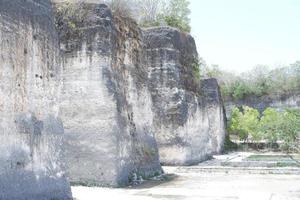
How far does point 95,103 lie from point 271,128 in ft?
54.6

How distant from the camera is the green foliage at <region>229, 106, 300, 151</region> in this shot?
24925 mm

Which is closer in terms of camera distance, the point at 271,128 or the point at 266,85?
the point at 271,128

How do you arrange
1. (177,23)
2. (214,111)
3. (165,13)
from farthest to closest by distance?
1. (214,111)
2. (165,13)
3. (177,23)

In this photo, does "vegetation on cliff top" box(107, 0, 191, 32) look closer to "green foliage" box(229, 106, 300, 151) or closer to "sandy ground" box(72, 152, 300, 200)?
"sandy ground" box(72, 152, 300, 200)

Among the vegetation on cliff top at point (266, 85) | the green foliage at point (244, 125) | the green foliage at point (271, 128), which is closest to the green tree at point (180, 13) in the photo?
the green foliage at point (271, 128)

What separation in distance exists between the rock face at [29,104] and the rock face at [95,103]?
2.44m

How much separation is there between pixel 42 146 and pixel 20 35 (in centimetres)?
196

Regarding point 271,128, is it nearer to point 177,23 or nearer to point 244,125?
point 244,125

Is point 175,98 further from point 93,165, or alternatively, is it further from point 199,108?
point 93,165

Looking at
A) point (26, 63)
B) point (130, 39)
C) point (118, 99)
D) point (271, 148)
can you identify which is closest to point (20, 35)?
point (26, 63)

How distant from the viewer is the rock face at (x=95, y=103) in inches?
459

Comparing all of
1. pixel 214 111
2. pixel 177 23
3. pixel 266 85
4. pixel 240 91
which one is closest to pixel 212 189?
pixel 177 23

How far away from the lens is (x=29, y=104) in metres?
8.44

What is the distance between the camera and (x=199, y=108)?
19109 mm
